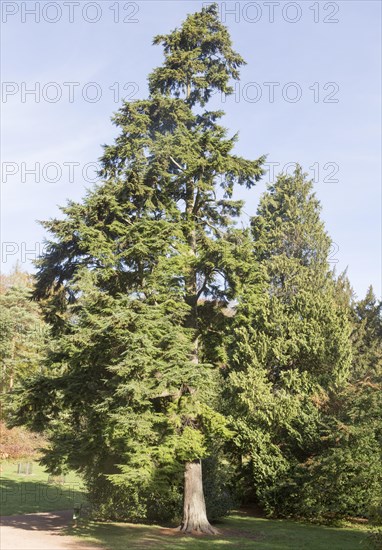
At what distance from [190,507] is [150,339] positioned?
6556mm

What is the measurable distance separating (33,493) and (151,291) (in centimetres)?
1700

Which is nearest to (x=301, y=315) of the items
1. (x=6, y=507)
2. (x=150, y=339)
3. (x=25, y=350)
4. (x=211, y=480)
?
(x=211, y=480)

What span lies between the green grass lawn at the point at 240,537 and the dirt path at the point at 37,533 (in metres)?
0.79

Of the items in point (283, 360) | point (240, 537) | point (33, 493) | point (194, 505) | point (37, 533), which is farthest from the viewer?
point (33, 493)

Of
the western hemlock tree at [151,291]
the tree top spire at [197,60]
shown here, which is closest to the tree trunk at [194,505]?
the western hemlock tree at [151,291]

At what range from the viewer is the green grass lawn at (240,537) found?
15664 millimetres

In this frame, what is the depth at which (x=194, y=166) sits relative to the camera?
19062mm

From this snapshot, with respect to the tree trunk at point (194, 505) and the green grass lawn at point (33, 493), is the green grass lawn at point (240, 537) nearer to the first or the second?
the tree trunk at point (194, 505)

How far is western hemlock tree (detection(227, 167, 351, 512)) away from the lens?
22.0m

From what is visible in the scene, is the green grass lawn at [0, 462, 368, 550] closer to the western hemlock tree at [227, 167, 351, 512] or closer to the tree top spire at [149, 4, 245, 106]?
the western hemlock tree at [227, 167, 351, 512]

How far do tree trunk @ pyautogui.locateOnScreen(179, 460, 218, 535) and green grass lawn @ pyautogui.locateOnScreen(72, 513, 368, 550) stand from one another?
0.67m

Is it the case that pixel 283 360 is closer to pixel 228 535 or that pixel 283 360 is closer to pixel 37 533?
pixel 228 535

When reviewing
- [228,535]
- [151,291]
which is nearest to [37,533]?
[228,535]

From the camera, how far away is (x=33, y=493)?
28.4 meters
